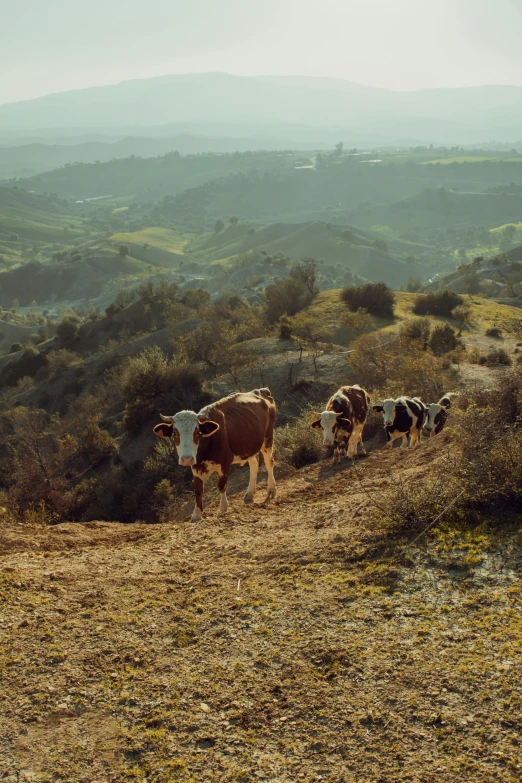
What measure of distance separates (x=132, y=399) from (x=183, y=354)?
19.9ft

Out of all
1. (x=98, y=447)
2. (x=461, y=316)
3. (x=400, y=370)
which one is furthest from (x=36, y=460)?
(x=461, y=316)

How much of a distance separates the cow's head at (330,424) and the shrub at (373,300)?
37.7 meters

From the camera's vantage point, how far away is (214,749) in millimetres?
5168

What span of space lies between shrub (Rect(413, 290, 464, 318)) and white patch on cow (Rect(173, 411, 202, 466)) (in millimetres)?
47071

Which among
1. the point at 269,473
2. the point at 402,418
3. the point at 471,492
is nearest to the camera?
the point at 471,492

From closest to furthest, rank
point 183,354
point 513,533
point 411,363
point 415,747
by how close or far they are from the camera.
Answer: point 415,747 < point 513,533 < point 411,363 < point 183,354

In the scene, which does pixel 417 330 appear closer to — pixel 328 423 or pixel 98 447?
pixel 98 447

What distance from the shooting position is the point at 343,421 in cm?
1585

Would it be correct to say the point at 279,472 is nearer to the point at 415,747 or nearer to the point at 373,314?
the point at 415,747

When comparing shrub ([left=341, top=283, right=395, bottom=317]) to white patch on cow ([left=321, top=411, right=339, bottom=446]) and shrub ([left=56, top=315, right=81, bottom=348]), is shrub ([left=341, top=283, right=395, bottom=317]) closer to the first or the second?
shrub ([left=56, top=315, right=81, bottom=348])

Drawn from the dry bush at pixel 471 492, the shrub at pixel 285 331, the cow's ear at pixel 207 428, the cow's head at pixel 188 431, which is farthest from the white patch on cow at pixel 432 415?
the shrub at pixel 285 331

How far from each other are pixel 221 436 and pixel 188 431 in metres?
1.09

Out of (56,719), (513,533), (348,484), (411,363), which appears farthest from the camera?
(411,363)

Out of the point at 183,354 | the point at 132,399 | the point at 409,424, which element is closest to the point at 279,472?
the point at 409,424
